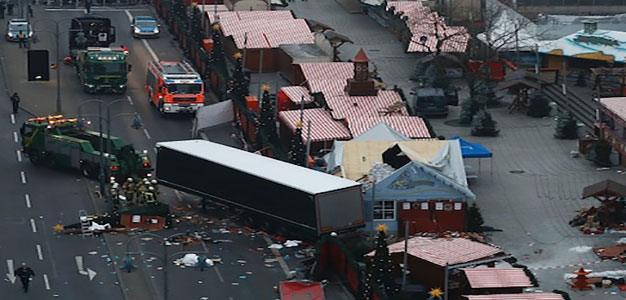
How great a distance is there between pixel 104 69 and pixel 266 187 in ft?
103

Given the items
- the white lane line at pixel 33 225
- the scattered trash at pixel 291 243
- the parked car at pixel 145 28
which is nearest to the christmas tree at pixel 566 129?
the scattered trash at pixel 291 243

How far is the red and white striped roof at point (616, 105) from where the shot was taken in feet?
310

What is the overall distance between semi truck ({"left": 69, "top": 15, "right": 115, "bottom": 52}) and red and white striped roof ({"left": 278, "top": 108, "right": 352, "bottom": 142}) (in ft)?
78.3

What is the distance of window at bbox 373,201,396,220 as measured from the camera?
82750 mm

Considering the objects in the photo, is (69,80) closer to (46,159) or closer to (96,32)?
(96,32)

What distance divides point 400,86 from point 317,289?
4058 centimetres

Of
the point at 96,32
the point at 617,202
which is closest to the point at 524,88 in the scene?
the point at 617,202

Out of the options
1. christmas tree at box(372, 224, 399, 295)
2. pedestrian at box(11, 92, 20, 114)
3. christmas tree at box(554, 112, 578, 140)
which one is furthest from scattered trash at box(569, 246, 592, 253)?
pedestrian at box(11, 92, 20, 114)

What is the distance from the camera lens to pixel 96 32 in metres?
121

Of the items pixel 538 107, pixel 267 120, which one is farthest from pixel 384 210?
pixel 538 107

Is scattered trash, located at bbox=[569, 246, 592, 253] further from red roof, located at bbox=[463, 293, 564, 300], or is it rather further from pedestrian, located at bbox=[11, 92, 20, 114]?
pedestrian, located at bbox=[11, 92, 20, 114]

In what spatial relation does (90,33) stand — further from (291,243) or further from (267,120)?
(291,243)

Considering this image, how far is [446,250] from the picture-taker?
75062 mm

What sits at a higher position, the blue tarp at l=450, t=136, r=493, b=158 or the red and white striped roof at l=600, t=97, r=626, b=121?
the red and white striped roof at l=600, t=97, r=626, b=121
